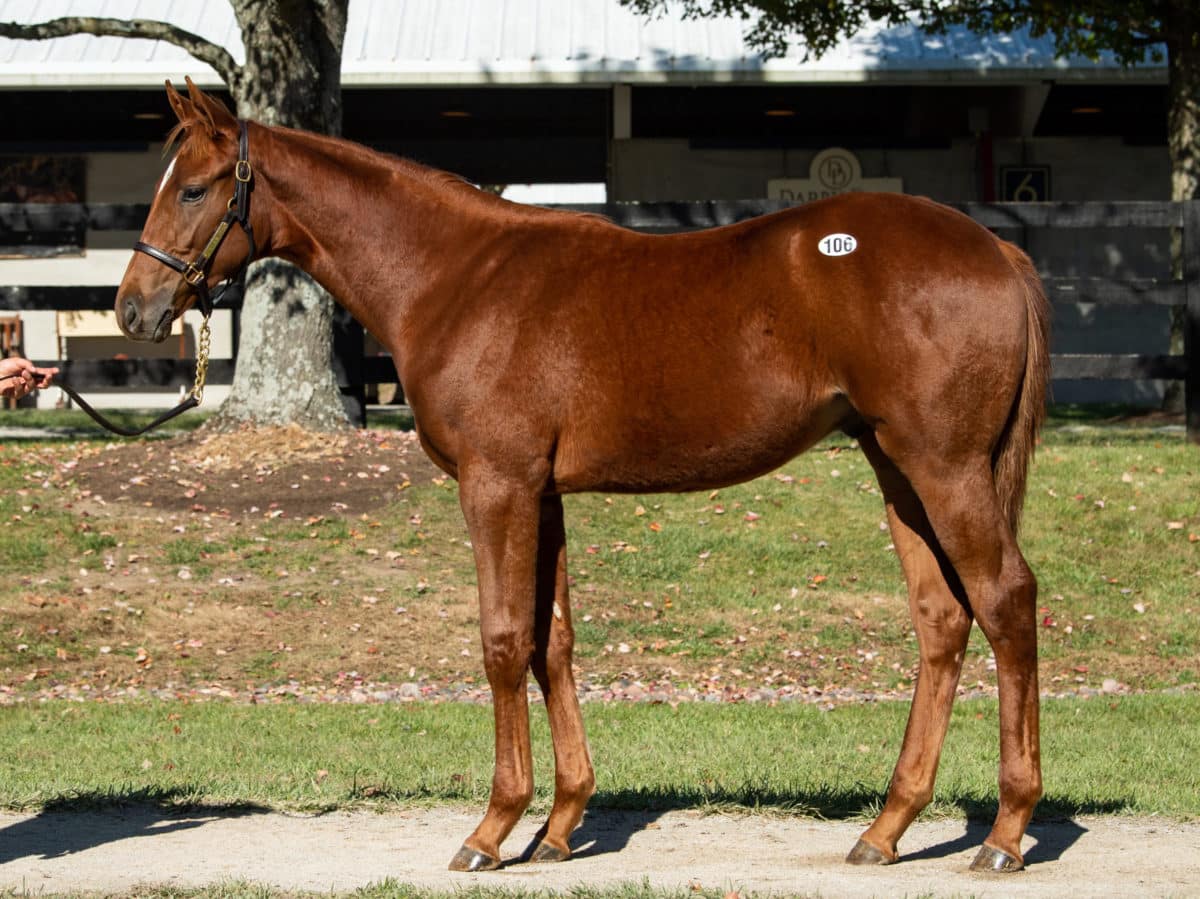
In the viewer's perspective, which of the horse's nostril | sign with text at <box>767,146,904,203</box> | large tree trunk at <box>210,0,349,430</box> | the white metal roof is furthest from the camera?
sign with text at <box>767,146,904,203</box>

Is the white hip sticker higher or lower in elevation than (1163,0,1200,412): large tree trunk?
lower

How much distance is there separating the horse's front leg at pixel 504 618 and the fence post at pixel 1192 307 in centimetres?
967

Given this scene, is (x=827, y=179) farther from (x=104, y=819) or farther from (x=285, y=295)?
(x=104, y=819)

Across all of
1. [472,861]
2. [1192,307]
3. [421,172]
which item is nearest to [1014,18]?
[1192,307]

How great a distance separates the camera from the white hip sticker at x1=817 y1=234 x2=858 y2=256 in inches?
192

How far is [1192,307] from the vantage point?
12977 millimetres

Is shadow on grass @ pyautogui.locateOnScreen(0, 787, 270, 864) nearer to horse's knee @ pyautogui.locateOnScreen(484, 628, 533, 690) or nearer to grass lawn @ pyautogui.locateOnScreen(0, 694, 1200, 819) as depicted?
grass lawn @ pyautogui.locateOnScreen(0, 694, 1200, 819)

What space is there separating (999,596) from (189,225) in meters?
3.07

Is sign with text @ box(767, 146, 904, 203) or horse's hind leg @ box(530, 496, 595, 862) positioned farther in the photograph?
sign with text @ box(767, 146, 904, 203)

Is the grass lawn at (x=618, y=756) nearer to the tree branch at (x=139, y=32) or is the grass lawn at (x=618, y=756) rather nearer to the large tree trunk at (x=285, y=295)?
the large tree trunk at (x=285, y=295)

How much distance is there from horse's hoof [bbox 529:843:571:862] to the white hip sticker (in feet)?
7.48

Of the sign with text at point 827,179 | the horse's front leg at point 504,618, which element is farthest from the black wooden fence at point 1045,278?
the sign with text at point 827,179

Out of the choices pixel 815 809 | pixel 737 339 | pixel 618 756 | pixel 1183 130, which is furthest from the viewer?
pixel 1183 130

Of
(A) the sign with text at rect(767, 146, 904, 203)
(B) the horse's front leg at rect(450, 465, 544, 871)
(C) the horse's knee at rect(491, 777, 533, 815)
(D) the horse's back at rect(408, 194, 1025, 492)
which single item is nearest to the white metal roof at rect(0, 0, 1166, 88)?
(A) the sign with text at rect(767, 146, 904, 203)
